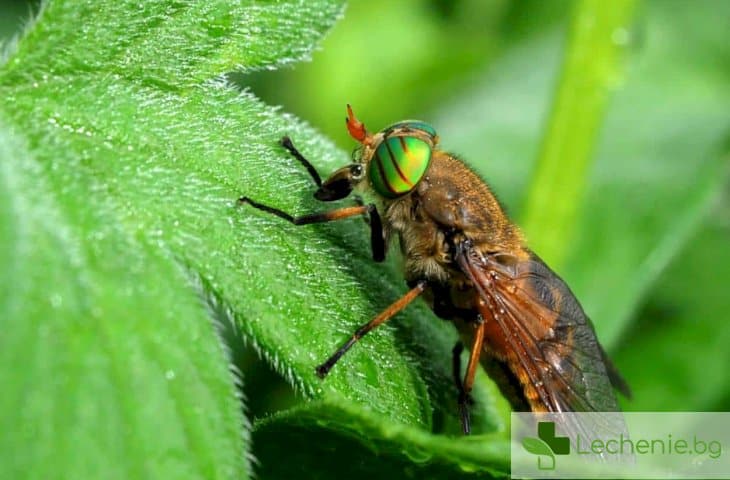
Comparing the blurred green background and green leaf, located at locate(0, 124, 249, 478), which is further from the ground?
green leaf, located at locate(0, 124, 249, 478)

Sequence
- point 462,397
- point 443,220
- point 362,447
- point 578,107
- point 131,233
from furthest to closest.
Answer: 1. point 578,107
2. point 443,220
3. point 462,397
4. point 362,447
5. point 131,233

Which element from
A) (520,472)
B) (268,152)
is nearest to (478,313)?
(268,152)

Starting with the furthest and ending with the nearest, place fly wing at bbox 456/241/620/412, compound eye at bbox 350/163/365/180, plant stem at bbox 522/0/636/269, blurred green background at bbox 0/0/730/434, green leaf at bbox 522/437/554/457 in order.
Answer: blurred green background at bbox 0/0/730/434 < plant stem at bbox 522/0/636/269 < fly wing at bbox 456/241/620/412 < compound eye at bbox 350/163/365/180 < green leaf at bbox 522/437/554/457

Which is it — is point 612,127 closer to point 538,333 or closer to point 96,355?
point 538,333

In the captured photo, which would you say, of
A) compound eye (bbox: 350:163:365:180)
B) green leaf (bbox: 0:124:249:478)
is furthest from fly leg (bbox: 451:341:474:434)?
green leaf (bbox: 0:124:249:478)

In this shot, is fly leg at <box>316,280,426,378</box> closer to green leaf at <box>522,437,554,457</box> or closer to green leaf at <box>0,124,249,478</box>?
green leaf at <box>0,124,249,478</box>

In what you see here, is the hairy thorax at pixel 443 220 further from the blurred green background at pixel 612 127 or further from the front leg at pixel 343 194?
the blurred green background at pixel 612 127
